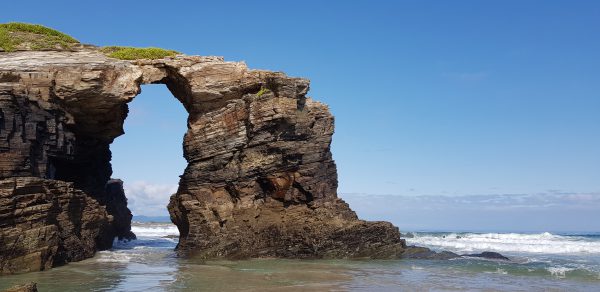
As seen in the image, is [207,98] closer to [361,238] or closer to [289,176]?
[289,176]

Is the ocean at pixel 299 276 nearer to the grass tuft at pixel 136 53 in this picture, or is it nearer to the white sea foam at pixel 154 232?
the grass tuft at pixel 136 53

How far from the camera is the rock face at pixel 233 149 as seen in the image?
2698 cm

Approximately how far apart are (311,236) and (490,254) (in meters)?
12.1

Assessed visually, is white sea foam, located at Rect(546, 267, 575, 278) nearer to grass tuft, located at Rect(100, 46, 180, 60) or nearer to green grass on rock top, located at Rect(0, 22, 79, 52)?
grass tuft, located at Rect(100, 46, 180, 60)

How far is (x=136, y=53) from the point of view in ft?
99.7

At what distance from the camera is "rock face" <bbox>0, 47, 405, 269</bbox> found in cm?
2698

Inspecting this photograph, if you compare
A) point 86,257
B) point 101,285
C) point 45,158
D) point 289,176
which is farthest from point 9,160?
point 289,176

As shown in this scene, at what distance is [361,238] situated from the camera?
92.2ft

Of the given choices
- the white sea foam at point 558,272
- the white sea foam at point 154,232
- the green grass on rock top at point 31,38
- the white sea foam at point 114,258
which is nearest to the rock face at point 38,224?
the white sea foam at point 114,258

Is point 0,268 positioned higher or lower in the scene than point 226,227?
lower

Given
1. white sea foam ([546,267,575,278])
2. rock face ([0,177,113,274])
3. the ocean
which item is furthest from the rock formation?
white sea foam ([546,267,575,278])

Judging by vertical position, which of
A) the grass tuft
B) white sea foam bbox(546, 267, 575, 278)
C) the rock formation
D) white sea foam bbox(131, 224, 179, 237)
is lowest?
white sea foam bbox(131, 224, 179, 237)

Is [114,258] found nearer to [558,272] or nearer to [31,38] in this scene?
[31,38]

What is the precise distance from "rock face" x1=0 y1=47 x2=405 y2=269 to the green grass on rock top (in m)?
1.33
